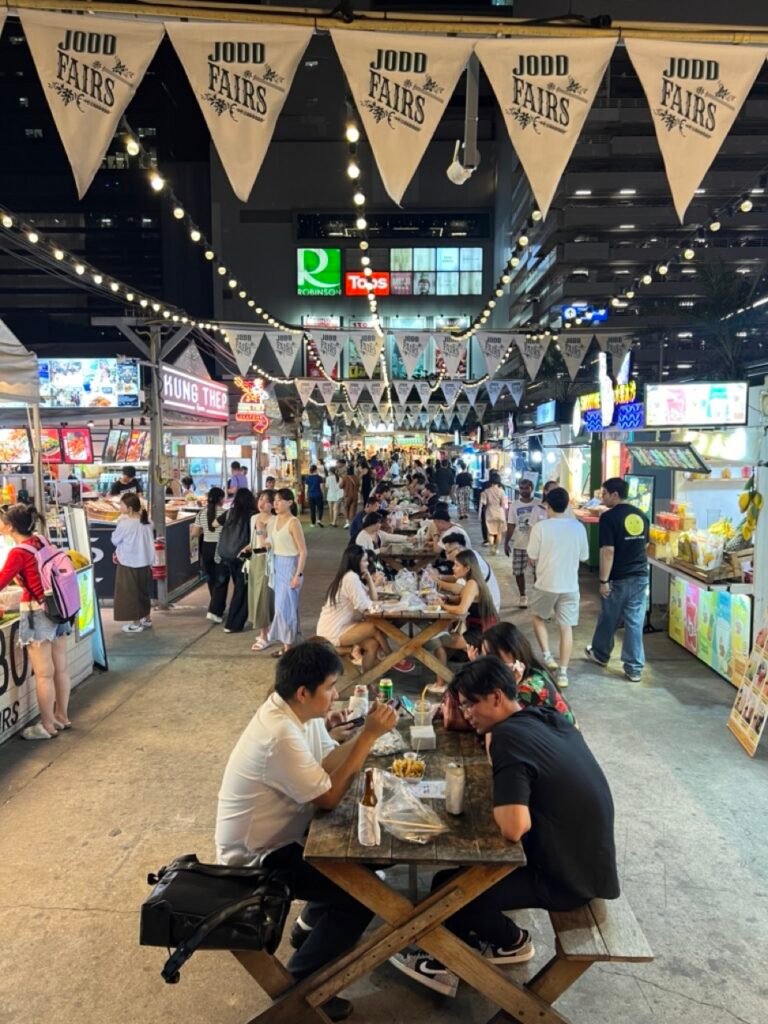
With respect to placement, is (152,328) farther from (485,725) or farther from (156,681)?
(485,725)

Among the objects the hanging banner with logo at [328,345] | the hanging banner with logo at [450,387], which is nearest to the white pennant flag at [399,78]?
the hanging banner with logo at [328,345]

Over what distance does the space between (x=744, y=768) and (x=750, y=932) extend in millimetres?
1839

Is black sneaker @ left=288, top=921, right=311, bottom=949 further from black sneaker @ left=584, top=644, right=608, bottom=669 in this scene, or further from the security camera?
the security camera

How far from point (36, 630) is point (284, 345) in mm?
8606

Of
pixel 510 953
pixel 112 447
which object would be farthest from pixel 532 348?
pixel 510 953

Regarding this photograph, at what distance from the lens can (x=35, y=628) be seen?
5.03m

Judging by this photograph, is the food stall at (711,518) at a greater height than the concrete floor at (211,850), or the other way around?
the food stall at (711,518)

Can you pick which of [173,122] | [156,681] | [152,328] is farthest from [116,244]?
[156,681]

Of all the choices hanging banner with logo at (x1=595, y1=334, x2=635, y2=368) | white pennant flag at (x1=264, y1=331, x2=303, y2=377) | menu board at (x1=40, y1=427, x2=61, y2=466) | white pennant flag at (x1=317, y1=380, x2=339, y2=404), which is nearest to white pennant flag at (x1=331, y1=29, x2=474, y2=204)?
menu board at (x1=40, y1=427, x2=61, y2=466)

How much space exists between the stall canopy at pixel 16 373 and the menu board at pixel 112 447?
445 cm

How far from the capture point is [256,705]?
5.91 meters

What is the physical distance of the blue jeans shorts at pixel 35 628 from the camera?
500 cm

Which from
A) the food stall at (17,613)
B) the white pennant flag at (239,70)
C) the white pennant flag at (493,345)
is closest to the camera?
the white pennant flag at (239,70)

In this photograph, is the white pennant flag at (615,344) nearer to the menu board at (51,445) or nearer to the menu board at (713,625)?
the menu board at (713,625)
